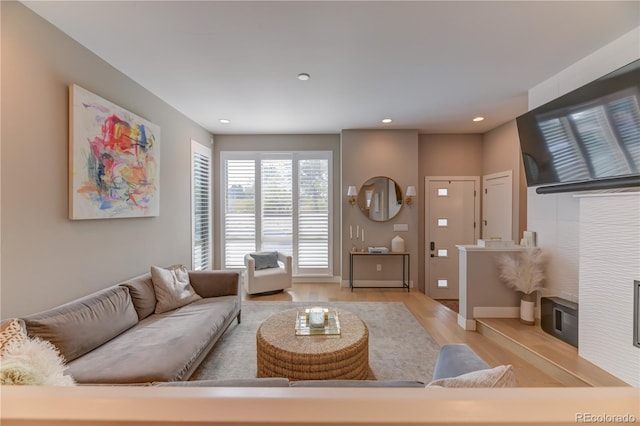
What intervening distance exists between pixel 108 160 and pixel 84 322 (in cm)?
138

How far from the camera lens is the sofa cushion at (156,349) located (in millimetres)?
1512

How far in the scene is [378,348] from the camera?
102 inches

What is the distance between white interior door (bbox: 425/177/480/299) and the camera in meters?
4.77

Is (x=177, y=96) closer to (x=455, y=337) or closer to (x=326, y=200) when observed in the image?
(x=326, y=200)

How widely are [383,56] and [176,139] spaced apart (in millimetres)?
2941

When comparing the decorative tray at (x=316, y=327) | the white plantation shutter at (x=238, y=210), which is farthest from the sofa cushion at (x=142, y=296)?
the white plantation shutter at (x=238, y=210)

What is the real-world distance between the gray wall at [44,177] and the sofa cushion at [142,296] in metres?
0.23

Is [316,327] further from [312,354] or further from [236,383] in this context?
[236,383]

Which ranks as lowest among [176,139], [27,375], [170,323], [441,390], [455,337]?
[455,337]

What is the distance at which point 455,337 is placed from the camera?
284cm

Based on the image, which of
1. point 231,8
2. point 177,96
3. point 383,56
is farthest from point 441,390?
point 177,96

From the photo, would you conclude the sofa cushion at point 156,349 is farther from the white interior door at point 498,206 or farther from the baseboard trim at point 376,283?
the white interior door at point 498,206

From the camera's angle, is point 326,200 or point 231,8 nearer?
point 231,8

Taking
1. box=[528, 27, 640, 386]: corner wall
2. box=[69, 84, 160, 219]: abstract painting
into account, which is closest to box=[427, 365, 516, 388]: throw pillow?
box=[528, 27, 640, 386]: corner wall
